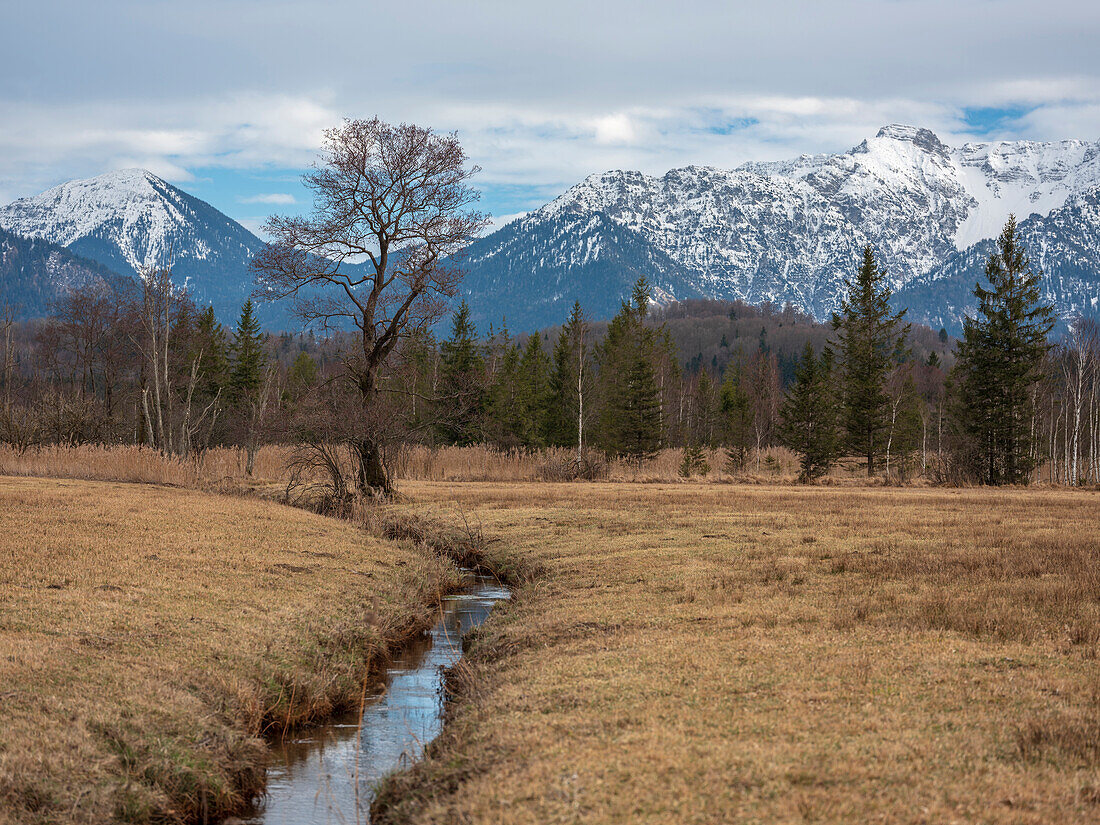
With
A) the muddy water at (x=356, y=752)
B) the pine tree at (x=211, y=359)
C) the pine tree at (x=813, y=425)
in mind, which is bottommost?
the muddy water at (x=356, y=752)

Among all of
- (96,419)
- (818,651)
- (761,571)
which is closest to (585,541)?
(761,571)

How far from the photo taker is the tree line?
23.6 m

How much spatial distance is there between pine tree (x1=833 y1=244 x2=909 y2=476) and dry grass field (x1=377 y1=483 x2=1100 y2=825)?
111ft

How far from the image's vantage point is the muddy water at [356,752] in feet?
21.0

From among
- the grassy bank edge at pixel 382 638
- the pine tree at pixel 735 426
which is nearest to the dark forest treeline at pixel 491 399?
the pine tree at pixel 735 426

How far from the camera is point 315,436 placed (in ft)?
75.3

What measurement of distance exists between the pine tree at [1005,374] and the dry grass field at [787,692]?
2673cm

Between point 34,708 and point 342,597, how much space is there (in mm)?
5429

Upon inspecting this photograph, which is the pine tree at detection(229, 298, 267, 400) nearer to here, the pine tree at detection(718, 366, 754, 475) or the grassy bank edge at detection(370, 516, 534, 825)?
the pine tree at detection(718, 366, 754, 475)

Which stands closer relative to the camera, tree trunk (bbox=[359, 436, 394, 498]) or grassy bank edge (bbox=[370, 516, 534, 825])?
grassy bank edge (bbox=[370, 516, 534, 825])

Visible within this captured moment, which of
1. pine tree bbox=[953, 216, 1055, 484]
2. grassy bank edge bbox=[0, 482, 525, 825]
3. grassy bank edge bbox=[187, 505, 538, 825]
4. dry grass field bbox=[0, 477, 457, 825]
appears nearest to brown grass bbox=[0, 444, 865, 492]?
grassy bank edge bbox=[187, 505, 538, 825]

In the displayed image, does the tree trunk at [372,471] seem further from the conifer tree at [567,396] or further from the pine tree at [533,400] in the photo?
the conifer tree at [567,396]

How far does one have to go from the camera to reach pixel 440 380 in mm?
46094

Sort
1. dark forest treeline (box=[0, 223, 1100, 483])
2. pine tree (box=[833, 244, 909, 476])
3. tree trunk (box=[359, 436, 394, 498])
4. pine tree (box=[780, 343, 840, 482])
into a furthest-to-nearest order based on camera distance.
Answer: pine tree (box=[833, 244, 909, 476]) → pine tree (box=[780, 343, 840, 482]) → dark forest treeline (box=[0, 223, 1100, 483]) → tree trunk (box=[359, 436, 394, 498])
